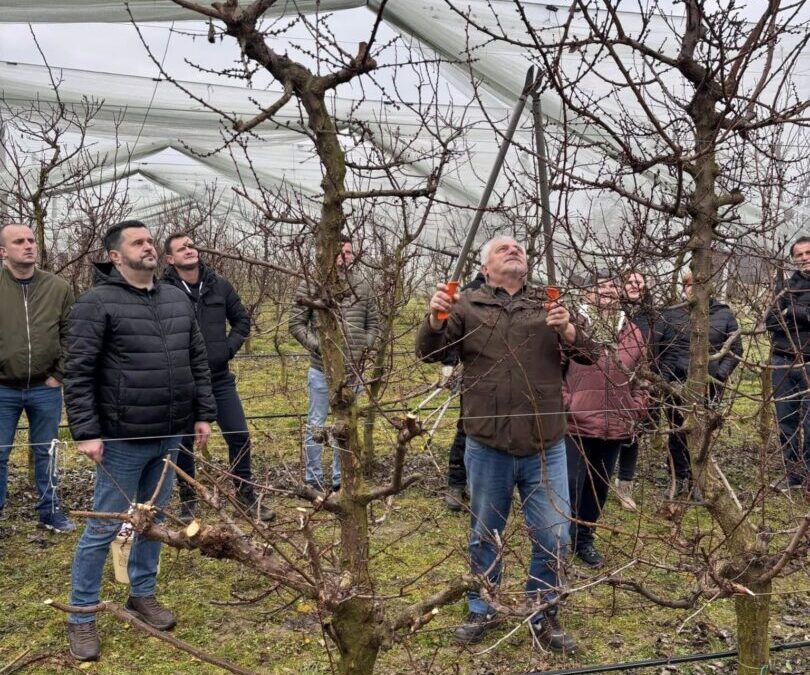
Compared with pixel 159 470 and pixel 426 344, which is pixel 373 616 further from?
pixel 159 470

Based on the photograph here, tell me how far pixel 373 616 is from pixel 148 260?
195cm

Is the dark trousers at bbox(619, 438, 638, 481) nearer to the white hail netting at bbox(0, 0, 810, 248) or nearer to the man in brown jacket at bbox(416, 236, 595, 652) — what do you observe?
the white hail netting at bbox(0, 0, 810, 248)

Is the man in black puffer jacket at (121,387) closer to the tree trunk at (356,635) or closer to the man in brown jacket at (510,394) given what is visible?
the man in brown jacket at (510,394)

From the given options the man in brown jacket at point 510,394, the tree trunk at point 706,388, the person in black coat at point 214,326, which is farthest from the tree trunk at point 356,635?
the person in black coat at point 214,326

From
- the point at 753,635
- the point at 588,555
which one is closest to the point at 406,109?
the point at 588,555

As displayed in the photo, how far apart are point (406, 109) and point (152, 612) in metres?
6.63

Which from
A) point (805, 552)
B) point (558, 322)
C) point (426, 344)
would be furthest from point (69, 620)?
point (805, 552)

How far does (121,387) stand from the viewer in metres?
3.35

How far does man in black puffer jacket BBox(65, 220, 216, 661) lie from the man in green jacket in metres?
1.02

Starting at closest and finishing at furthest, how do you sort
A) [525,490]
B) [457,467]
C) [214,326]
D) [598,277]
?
[598,277] < [525,490] < [214,326] < [457,467]

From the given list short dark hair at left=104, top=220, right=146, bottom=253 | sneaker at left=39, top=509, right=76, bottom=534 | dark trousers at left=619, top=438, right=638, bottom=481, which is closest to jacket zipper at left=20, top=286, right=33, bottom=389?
sneaker at left=39, top=509, right=76, bottom=534

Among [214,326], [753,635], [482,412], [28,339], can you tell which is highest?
[214,326]

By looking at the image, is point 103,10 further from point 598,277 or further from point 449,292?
point 598,277

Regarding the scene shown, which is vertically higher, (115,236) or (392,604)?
(115,236)
